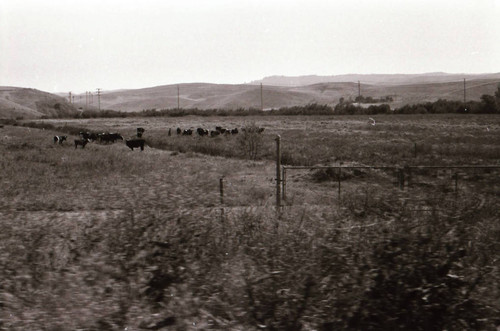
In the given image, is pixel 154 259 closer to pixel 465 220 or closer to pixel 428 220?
pixel 428 220

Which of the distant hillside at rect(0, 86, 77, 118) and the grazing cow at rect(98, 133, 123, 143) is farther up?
the distant hillside at rect(0, 86, 77, 118)

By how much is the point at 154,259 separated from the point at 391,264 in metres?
2.69

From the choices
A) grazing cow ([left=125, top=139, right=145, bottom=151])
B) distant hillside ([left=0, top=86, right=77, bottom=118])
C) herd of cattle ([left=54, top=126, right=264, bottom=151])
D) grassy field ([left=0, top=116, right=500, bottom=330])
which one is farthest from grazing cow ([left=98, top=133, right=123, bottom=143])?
distant hillside ([left=0, top=86, right=77, bottom=118])

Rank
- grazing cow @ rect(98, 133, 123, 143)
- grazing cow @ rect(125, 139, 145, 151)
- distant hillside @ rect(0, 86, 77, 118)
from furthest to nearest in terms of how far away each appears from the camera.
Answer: distant hillside @ rect(0, 86, 77, 118), grazing cow @ rect(98, 133, 123, 143), grazing cow @ rect(125, 139, 145, 151)

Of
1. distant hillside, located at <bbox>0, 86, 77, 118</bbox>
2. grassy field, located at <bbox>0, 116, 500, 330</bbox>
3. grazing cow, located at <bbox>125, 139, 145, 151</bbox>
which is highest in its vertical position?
distant hillside, located at <bbox>0, 86, 77, 118</bbox>

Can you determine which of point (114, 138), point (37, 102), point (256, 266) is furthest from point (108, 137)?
point (37, 102)

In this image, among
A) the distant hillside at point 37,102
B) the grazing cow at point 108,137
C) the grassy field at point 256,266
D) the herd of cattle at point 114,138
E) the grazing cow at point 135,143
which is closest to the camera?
the grassy field at point 256,266

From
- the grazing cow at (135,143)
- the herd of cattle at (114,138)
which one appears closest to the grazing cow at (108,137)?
the herd of cattle at (114,138)

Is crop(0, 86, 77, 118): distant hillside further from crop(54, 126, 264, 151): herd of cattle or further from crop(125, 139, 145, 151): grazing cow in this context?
crop(125, 139, 145, 151): grazing cow

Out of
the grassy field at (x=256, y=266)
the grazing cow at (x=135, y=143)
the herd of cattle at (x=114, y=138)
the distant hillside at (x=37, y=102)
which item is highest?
the distant hillside at (x=37, y=102)

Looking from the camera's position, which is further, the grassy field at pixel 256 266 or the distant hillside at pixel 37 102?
the distant hillside at pixel 37 102

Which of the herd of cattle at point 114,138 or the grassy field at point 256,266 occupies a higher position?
the herd of cattle at point 114,138

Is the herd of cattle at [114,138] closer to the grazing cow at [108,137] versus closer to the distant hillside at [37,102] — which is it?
the grazing cow at [108,137]

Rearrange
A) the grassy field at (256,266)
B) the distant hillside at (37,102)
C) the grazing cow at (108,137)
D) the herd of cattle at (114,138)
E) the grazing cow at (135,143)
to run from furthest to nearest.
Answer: the distant hillside at (37,102) < the grazing cow at (108,137) < the herd of cattle at (114,138) < the grazing cow at (135,143) < the grassy field at (256,266)
